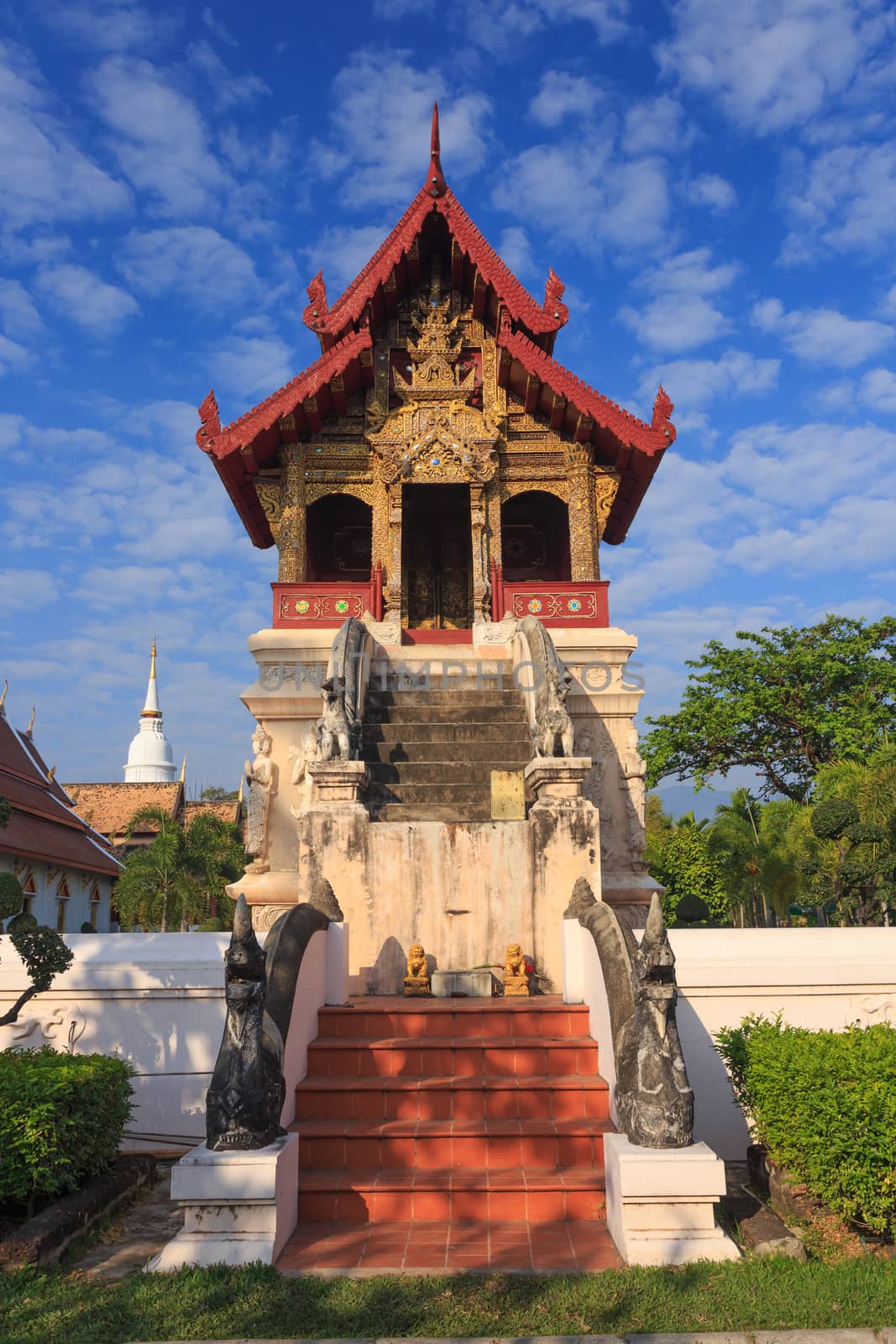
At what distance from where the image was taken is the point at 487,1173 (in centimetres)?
455

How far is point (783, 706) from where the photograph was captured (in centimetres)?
2709

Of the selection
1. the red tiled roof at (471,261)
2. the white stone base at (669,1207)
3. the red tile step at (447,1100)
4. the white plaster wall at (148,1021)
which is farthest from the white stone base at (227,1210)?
the red tiled roof at (471,261)

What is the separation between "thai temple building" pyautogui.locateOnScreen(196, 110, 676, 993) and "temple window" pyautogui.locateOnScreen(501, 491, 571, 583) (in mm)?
38

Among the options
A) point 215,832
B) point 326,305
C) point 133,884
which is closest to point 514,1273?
point 326,305

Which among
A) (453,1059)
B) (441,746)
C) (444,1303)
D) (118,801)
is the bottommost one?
(444,1303)

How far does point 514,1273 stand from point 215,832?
2588 cm

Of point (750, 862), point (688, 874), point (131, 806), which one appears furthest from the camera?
point (131, 806)

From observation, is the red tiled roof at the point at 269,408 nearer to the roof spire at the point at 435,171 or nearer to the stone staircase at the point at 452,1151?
the roof spire at the point at 435,171

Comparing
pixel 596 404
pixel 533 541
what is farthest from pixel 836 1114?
pixel 533 541

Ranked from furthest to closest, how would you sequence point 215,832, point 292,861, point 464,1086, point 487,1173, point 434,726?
point 215,832
point 292,861
point 434,726
point 464,1086
point 487,1173

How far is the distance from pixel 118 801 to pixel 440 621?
80.6 ft

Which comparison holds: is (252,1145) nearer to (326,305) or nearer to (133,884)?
(326,305)

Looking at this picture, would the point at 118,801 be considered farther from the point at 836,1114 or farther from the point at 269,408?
the point at 836,1114

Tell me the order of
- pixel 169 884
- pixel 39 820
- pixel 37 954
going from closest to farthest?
pixel 37 954
pixel 39 820
pixel 169 884
